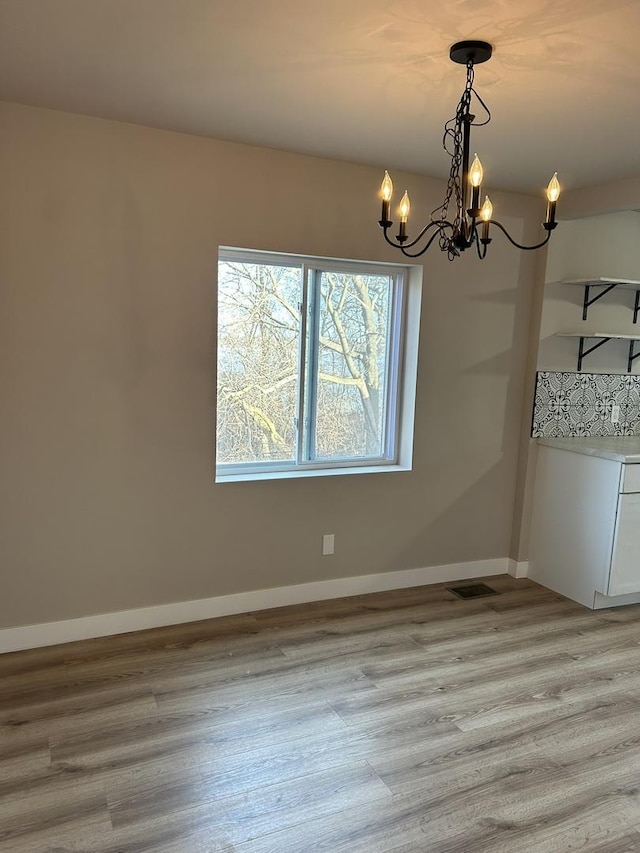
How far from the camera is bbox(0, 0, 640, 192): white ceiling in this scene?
177 cm

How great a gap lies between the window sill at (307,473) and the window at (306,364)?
0.02 m

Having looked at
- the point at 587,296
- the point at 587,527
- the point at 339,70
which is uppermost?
the point at 339,70

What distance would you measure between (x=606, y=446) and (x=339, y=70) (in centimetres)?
265

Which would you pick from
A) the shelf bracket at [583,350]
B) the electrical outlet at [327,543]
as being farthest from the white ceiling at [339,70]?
the electrical outlet at [327,543]

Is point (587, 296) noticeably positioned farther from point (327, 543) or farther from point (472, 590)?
point (327, 543)

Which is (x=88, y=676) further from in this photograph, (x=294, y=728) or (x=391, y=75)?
(x=391, y=75)

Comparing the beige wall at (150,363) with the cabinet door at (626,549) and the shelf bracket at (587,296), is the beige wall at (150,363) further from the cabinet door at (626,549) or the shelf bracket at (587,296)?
the cabinet door at (626,549)

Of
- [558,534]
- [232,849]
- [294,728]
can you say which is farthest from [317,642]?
[558,534]

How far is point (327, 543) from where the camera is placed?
11.8 feet

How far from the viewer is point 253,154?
3100 mm

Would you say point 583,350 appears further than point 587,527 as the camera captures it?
Yes

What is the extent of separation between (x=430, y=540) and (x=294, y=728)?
1732 mm

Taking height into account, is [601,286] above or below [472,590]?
above

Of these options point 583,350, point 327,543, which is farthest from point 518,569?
point 583,350
